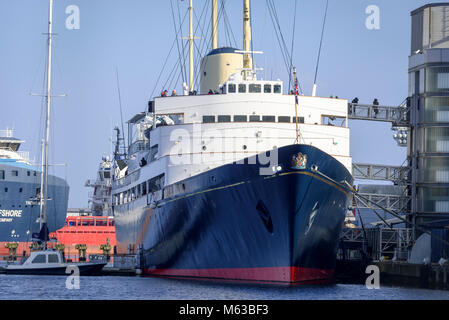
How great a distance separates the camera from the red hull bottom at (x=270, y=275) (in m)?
36.0

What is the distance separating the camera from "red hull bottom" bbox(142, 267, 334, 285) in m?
36.0

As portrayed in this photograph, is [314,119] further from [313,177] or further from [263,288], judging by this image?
[263,288]

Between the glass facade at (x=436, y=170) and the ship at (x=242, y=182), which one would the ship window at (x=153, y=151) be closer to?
the ship at (x=242, y=182)

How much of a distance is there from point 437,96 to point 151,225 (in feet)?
56.3

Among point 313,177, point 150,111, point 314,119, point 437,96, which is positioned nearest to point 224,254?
point 313,177

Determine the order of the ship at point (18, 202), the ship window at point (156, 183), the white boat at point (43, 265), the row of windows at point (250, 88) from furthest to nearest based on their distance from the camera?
the ship at point (18, 202)
the white boat at point (43, 265)
the ship window at point (156, 183)
the row of windows at point (250, 88)

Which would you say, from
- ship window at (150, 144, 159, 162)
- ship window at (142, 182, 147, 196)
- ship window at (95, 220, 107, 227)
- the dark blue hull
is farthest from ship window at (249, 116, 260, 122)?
ship window at (95, 220, 107, 227)

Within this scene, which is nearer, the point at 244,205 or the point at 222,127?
the point at 244,205

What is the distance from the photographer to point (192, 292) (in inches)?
1358

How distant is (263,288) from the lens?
35.1 meters

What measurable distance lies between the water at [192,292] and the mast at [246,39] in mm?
11611


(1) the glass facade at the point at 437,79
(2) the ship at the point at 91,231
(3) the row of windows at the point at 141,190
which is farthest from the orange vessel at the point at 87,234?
(1) the glass facade at the point at 437,79
